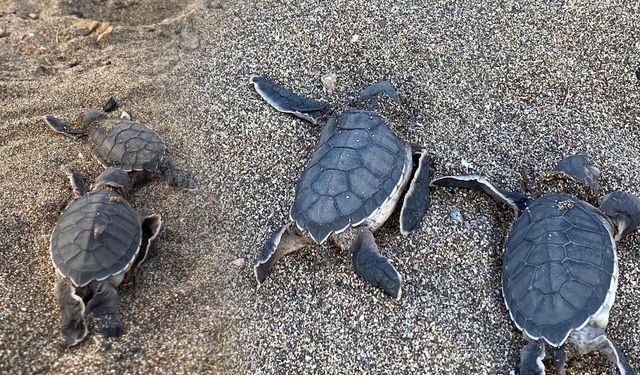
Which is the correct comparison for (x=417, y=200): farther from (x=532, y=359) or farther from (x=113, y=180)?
(x=113, y=180)

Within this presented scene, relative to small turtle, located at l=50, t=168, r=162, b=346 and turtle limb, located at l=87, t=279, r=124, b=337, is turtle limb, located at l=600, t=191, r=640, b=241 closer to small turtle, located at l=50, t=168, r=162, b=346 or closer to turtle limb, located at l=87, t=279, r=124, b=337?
small turtle, located at l=50, t=168, r=162, b=346

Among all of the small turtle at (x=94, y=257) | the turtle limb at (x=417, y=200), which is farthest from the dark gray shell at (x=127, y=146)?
the turtle limb at (x=417, y=200)

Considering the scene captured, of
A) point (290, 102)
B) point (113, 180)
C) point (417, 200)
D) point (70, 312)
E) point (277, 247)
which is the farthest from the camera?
point (290, 102)

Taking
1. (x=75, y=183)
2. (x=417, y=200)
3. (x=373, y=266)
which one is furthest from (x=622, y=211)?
(x=75, y=183)

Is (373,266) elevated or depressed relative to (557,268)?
depressed

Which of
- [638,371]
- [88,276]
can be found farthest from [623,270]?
[88,276]

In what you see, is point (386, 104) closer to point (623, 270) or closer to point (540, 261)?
point (540, 261)

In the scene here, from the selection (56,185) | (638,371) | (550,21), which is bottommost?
(56,185)
